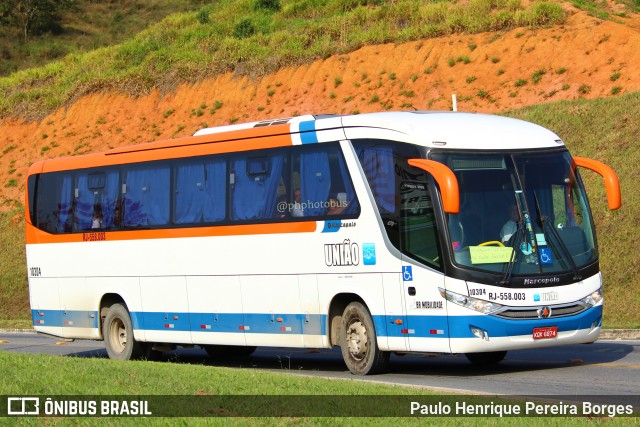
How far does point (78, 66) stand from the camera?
63500 mm

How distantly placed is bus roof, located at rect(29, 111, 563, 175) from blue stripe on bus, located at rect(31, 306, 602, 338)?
238cm

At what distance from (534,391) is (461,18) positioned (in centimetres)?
3585

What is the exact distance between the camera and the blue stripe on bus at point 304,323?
48.1ft

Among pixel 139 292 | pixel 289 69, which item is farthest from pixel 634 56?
pixel 139 292

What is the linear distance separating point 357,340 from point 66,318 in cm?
747

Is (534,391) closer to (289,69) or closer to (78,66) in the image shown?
(289,69)

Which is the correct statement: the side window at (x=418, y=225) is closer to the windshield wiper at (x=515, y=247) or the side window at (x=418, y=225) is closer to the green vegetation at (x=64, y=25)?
the windshield wiper at (x=515, y=247)

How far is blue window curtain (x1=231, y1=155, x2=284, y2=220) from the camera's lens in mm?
17438

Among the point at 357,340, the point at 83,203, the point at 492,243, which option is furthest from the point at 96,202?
the point at 492,243

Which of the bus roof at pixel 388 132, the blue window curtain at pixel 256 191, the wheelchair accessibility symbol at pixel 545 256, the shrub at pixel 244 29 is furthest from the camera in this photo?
the shrub at pixel 244 29

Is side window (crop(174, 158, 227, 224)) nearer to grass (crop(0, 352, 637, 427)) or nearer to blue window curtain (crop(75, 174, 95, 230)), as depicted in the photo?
blue window curtain (crop(75, 174, 95, 230))

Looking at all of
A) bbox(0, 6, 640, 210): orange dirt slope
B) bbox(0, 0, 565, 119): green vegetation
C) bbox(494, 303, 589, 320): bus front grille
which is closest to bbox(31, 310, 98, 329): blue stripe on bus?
bbox(494, 303, 589, 320): bus front grille

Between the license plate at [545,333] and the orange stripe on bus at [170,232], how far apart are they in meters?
3.77

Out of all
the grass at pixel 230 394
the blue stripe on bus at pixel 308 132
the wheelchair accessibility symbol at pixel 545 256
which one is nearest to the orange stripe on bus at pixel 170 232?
the blue stripe on bus at pixel 308 132
